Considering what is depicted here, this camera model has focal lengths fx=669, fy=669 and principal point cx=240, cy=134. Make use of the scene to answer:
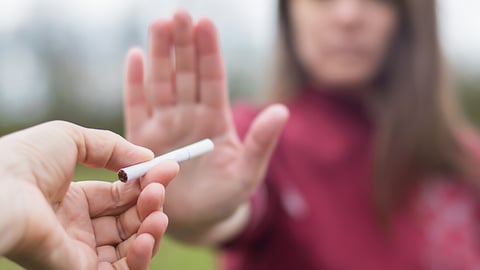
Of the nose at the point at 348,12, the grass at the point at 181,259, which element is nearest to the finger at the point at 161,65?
the nose at the point at 348,12

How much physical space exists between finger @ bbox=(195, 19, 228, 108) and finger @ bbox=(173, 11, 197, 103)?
1 centimetres

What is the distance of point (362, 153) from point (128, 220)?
0.93 meters

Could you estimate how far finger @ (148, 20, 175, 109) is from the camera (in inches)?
40.3

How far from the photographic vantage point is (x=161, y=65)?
3.43ft

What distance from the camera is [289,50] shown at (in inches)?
64.4

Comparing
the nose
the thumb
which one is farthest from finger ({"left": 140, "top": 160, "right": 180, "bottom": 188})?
the nose

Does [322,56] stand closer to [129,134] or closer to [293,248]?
[293,248]

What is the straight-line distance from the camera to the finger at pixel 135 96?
1048 millimetres

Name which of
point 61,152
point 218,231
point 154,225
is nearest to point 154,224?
point 154,225

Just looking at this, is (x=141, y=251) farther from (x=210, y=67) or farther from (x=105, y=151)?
(x=210, y=67)

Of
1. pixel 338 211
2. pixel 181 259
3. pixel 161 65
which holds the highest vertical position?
pixel 161 65

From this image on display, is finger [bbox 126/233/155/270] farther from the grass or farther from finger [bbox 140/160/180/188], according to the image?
the grass

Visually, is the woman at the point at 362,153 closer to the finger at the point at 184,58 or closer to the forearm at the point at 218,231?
the forearm at the point at 218,231

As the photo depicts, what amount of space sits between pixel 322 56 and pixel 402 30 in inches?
8.0
